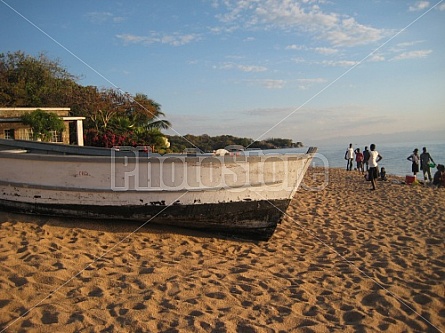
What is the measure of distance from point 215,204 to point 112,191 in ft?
5.48

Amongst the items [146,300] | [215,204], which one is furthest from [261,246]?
[146,300]

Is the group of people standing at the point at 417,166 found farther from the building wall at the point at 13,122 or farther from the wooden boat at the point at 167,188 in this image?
the building wall at the point at 13,122

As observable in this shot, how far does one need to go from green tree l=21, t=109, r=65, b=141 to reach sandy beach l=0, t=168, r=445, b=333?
42.0ft

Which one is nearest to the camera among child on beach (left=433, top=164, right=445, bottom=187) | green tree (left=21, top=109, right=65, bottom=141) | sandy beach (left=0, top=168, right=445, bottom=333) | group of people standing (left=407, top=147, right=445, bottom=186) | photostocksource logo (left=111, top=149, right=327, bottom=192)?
sandy beach (left=0, top=168, right=445, bottom=333)

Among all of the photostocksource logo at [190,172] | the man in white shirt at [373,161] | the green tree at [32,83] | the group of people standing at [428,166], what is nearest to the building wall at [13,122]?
the green tree at [32,83]

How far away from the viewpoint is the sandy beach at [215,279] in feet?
9.61

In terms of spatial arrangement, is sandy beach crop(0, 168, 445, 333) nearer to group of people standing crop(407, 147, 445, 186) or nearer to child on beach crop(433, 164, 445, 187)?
child on beach crop(433, 164, 445, 187)

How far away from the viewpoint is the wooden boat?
5.02 meters

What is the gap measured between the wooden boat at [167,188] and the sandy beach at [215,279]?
27 cm

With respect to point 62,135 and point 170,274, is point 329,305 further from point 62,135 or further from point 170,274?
point 62,135

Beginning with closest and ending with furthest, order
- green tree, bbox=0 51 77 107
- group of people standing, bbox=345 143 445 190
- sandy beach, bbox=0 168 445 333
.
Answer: sandy beach, bbox=0 168 445 333 → group of people standing, bbox=345 143 445 190 → green tree, bbox=0 51 77 107

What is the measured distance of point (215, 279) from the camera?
382 cm

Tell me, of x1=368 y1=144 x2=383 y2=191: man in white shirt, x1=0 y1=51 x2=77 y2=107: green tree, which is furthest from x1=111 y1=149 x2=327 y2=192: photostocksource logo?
x1=0 y1=51 x2=77 y2=107: green tree

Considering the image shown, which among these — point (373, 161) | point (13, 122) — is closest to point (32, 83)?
point (13, 122)
